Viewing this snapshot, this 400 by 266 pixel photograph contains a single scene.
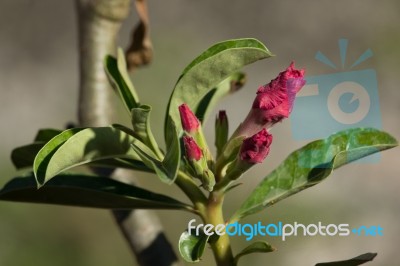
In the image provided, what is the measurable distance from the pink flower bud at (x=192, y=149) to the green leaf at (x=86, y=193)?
0.34ft

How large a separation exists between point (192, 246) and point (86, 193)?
16 centimetres

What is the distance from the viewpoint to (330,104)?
83 cm

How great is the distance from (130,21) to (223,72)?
2.73 m

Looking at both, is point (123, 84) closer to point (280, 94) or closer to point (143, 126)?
point (143, 126)

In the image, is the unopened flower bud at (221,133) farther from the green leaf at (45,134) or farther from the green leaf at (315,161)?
the green leaf at (45,134)

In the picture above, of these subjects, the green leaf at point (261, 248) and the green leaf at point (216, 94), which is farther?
the green leaf at point (216, 94)

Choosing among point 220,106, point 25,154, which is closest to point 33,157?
point 25,154

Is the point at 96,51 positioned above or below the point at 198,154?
above

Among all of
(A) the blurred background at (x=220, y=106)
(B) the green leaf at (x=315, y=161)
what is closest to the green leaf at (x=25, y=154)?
(B) the green leaf at (x=315, y=161)

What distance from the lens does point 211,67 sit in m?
0.76

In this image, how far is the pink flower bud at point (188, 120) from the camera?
2.38 ft

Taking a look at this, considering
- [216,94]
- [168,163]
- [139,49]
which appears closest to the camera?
[168,163]

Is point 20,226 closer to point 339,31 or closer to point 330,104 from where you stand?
point 339,31

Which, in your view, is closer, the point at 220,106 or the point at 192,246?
the point at 192,246
